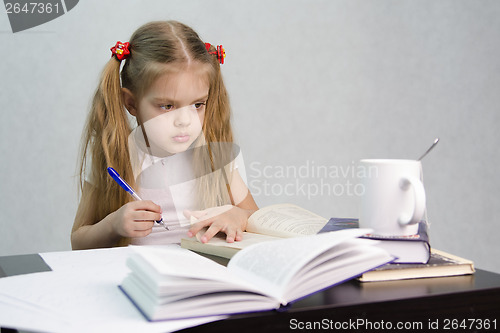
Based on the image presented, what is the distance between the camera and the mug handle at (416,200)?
667mm

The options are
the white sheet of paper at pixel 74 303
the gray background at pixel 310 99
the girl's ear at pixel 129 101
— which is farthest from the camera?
the gray background at pixel 310 99

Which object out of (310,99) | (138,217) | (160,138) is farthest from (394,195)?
(310,99)

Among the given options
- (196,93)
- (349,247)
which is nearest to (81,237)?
(196,93)

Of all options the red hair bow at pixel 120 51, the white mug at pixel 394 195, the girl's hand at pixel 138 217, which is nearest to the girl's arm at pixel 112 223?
the girl's hand at pixel 138 217

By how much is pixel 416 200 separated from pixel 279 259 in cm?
21

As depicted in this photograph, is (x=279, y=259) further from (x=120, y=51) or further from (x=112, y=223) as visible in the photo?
(x=120, y=51)

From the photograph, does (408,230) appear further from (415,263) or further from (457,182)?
(457,182)

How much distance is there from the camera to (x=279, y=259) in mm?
592

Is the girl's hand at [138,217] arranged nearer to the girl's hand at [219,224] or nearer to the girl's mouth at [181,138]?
the girl's hand at [219,224]

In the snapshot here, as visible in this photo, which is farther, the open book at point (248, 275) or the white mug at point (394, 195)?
the white mug at point (394, 195)

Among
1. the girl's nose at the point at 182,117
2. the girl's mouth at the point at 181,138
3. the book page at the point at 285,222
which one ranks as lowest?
the book page at the point at 285,222

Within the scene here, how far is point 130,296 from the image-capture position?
0.58 metres

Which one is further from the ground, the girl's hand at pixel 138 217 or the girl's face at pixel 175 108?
the girl's face at pixel 175 108

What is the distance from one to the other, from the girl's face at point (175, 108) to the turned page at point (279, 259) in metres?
0.64
